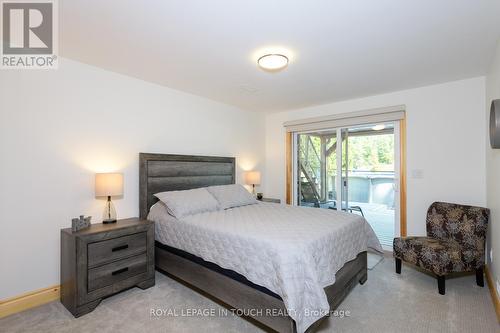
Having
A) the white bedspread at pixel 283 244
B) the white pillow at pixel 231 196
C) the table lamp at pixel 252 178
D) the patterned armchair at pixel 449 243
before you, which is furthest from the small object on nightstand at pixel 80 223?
the patterned armchair at pixel 449 243

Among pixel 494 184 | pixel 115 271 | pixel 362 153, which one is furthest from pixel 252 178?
pixel 494 184

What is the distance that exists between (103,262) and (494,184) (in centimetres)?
383

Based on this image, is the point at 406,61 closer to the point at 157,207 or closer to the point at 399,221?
the point at 399,221

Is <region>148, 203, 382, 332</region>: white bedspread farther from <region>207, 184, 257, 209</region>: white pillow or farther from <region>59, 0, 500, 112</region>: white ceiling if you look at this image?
<region>59, 0, 500, 112</region>: white ceiling

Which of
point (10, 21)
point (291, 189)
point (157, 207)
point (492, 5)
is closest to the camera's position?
point (492, 5)

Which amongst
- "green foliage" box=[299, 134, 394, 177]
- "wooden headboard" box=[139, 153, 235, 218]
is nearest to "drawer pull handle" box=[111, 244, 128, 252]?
"wooden headboard" box=[139, 153, 235, 218]

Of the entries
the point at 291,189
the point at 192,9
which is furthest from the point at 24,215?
the point at 291,189

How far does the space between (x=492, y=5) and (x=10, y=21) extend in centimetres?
350

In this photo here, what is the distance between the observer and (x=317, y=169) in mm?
4688

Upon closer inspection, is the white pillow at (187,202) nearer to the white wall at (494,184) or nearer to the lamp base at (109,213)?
the lamp base at (109,213)

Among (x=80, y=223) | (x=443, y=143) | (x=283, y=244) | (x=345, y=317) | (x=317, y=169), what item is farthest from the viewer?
(x=317, y=169)

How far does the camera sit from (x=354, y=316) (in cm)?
210

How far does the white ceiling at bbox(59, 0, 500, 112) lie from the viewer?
1721 mm

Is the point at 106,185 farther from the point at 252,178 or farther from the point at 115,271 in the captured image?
the point at 252,178
